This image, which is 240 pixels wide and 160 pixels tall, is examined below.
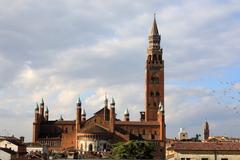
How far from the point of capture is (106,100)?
595 feet

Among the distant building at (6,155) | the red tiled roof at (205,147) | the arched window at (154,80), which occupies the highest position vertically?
the arched window at (154,80)

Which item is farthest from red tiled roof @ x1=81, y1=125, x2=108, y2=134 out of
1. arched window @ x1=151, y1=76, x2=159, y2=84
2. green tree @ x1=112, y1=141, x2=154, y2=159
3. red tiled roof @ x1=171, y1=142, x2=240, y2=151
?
red tiled roof @ x1=171, y1=142, x2=240, y2=151

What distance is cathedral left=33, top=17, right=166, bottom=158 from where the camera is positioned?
534 feet

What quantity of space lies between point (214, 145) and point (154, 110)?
102270mm

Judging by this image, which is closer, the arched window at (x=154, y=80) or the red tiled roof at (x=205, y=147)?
the red tiled roof at (x=205, y=147)

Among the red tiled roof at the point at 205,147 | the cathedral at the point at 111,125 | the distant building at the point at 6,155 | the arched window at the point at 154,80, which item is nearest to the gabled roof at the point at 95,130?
the cathedral at the point at 111,125

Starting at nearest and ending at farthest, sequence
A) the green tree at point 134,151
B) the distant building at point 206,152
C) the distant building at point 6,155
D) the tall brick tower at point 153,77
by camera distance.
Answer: the distant building at point 206,152
the distant building at point 6,155
the green tree at point 134,151
the tall brick tower at point 153,77

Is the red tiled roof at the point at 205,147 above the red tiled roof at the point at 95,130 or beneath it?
beneath

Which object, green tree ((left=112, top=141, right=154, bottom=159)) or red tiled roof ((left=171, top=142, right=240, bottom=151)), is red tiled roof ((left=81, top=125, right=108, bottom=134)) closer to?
green tree ((left=112, top=141, right=154, bottom=159))

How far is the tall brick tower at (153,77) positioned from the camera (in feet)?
594

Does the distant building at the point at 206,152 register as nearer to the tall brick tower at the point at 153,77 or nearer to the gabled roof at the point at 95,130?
the gabled roof at the point at 95,130

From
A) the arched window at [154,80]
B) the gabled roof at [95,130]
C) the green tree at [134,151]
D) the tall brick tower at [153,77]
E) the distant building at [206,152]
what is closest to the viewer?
the distant building at [206,152]

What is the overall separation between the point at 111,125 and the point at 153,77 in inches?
941

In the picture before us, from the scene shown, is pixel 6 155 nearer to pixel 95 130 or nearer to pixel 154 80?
pixel 95 130
